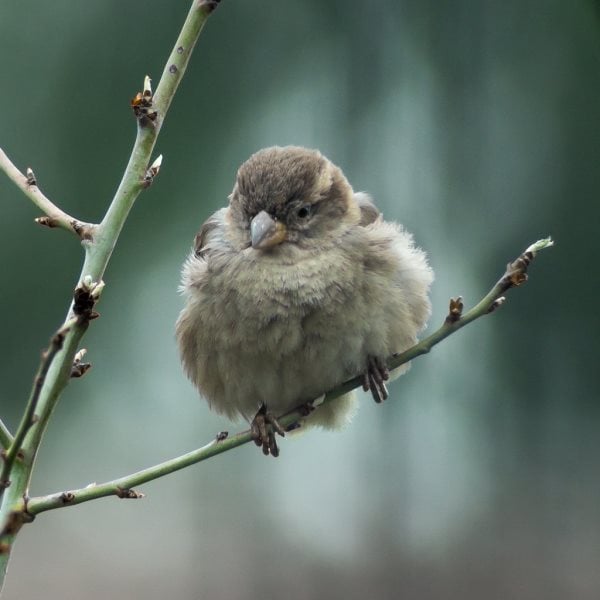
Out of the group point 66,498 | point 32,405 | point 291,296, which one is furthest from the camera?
point 291,296

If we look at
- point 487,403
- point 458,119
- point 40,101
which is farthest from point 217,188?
point 487,403

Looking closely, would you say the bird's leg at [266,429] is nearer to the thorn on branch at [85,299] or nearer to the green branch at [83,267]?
the green branch at [83,267]

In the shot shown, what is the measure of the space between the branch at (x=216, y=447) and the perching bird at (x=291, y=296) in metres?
0.54

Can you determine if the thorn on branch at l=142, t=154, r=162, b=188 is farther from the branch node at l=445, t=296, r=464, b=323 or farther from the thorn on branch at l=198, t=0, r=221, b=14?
the branch node at l=445, t=296, r=464, b=323

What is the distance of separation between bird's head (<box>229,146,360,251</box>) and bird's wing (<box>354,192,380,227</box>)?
0.05 m

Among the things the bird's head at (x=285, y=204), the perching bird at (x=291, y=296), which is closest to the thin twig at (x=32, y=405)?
the perching bird at (x=291, y=296)

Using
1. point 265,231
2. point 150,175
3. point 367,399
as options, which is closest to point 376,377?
point 265,231

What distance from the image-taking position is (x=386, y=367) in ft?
9.71

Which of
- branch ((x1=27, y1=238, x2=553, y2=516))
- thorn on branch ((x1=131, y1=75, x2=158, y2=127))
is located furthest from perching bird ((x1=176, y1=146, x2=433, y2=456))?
thorn on branch ((x1=131, y1=75, x2=158, y2=127))

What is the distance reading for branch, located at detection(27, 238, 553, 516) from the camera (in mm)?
1896

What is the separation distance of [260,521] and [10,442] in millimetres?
4977

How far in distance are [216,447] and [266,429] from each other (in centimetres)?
99

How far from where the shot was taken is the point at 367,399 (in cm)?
645

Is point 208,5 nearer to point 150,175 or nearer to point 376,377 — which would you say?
point 150,175
